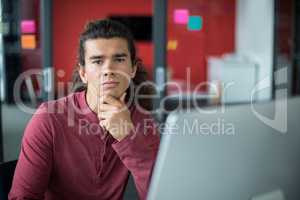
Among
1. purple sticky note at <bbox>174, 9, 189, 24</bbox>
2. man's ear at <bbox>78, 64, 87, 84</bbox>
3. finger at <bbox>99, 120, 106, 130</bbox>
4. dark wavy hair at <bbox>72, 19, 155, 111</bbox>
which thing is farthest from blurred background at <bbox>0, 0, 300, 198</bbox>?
finger at <bbox>99, 120, 106, 130</bbox>

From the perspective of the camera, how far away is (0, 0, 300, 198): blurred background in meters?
5.77

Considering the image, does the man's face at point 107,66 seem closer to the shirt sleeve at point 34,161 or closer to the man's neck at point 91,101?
the man's neck at point 91,101

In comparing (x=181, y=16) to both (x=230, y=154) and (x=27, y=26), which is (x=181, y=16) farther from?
(x=230, y=154)

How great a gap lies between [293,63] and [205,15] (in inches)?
70.9

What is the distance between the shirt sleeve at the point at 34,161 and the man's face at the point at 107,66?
18 cm

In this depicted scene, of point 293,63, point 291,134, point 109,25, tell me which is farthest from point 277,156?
point 293,63

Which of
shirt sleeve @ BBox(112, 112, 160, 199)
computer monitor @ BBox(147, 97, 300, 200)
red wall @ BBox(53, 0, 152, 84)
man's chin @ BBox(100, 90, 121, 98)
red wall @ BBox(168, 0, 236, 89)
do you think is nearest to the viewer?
computer monitor @ BBox(147, 97, 300, 200)

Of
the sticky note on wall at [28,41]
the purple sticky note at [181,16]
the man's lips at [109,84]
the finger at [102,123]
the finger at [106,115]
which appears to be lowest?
the finger at [102,123]

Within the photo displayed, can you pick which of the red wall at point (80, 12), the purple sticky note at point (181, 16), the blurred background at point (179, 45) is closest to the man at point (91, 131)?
the blurred background at point (179, 45)

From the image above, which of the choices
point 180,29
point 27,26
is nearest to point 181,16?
point 180,29

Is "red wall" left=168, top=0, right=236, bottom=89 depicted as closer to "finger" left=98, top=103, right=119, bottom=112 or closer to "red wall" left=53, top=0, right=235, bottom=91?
"red wall" left=53, top=0, right=235, bottom=91

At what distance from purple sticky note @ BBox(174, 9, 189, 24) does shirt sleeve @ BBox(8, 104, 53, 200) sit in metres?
5.92

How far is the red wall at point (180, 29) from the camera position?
734 centimetres

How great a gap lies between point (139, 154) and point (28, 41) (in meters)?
6.00
